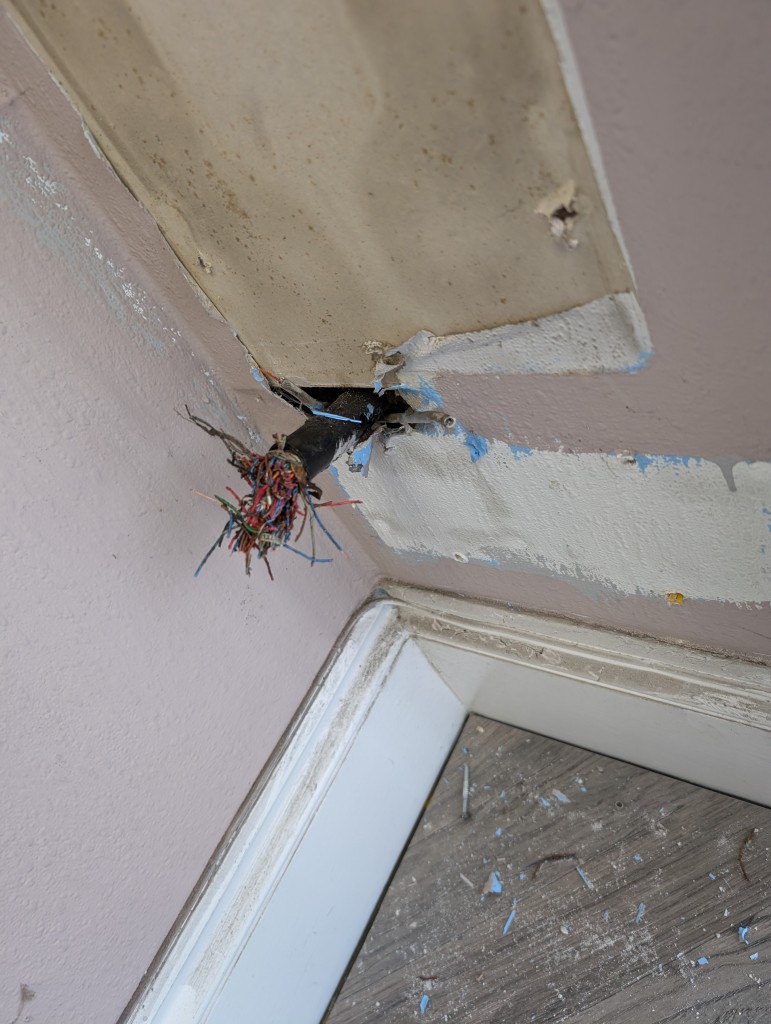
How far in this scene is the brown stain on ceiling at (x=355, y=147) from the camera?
1.22ft

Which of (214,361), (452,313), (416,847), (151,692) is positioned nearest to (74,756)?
(151,692)

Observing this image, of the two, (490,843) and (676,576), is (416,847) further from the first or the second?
(676,576)

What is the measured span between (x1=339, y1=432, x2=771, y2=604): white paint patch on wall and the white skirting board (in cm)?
13

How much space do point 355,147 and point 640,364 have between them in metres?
0.24

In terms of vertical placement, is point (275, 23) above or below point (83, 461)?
above

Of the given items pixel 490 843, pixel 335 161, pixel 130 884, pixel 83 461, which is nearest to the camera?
pixel 335 161

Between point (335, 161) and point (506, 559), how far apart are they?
48cm

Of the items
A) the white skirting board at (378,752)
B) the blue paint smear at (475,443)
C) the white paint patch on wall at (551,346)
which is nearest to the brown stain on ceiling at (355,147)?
the white paint patch on wall at (551,346)

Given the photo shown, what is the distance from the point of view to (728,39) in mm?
310

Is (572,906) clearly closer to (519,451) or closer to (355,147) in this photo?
(519,451)

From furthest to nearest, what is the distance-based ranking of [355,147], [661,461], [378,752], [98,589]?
[378,752], [98,589], [661,461], [355,147]

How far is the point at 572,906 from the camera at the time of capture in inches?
41.1

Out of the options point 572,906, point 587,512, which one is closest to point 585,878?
point 572,906

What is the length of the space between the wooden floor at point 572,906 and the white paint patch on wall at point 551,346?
33.2 inches
